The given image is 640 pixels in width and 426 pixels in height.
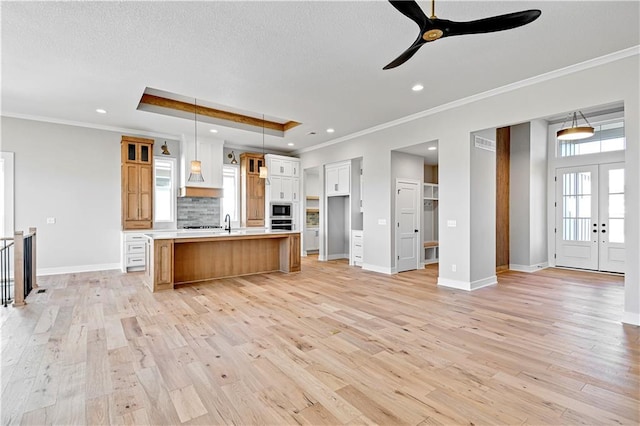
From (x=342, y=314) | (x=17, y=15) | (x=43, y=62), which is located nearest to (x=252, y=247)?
(x=342, y=314)

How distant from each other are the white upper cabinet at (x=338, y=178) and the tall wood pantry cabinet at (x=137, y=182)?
13.2 ft

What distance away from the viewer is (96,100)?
4996 millimetres

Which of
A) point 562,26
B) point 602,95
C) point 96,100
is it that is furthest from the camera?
point 96,100

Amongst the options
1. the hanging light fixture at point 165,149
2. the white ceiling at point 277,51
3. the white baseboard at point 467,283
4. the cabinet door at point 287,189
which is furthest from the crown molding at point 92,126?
the white baseboard at point 467,283

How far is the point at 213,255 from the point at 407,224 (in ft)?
13.0

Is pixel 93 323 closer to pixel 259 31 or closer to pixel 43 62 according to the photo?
pixel 43 62

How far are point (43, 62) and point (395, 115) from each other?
504cm

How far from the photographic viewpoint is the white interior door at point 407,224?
21.3 feet

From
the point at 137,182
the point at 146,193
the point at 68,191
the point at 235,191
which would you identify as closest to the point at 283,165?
the point at 235,191

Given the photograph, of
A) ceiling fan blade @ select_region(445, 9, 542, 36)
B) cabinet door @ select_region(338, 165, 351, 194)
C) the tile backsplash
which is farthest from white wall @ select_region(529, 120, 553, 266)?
the tile backsplash

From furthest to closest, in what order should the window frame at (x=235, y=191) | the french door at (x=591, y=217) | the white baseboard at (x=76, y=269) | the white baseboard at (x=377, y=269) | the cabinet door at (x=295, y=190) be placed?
the cabinet door at (x=295, y=190) → the window frame at (x=235, y=191) → the white baseboard at (x=377, y=269) → the french door at (x=591, y=217) → the white baseboard at (x=76, y=269)

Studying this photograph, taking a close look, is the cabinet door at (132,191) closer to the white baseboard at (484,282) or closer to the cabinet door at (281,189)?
the cabinet door at (281,189)

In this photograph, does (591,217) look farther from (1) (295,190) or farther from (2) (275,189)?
(2) (275,189)

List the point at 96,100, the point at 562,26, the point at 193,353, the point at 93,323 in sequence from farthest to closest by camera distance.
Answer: the point at 96,100 < the point at 93,323 < the point at 562,26 < the point at 193,353
